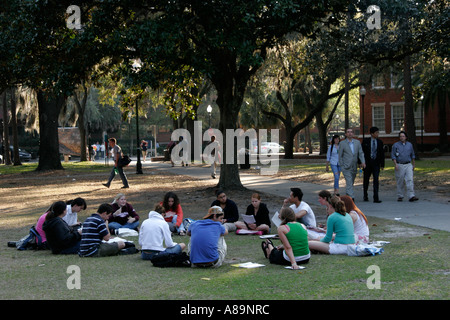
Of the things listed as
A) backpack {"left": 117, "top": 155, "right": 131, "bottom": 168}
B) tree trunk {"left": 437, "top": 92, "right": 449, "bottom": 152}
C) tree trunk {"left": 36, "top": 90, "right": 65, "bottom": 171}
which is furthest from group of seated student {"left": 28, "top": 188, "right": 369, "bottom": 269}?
tree trunk {"left": 437, "top": 92, "right": 449, "bottom": 152}

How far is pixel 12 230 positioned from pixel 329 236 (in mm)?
7556

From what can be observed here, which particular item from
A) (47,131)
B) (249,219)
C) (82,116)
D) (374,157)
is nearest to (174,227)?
(249,219)

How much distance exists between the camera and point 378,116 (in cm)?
4906

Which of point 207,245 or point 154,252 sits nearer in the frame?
point 207,245

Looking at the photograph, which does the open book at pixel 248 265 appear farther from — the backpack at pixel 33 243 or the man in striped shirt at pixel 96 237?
the backpack at pixel 33 243

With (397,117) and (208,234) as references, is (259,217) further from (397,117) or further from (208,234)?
(397,117)

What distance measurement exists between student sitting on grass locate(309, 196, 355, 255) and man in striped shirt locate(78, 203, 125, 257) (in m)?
3.34

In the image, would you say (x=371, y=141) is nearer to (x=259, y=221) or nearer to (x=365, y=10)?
(x=365, y=10)

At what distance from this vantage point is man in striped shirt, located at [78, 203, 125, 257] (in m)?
9.71

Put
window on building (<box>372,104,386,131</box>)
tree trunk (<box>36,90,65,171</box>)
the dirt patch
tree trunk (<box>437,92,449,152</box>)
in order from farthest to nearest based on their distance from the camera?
window on building (<box>372,104,386,131</box>)
tree trunk (<box>437,92,449,152</box>)
tree trunk (<box>36,90,65,171</box>)
the dirt patch

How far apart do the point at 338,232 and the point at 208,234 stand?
6.91 ft

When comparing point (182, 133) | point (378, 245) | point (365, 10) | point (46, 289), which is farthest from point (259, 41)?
point (182, 133)

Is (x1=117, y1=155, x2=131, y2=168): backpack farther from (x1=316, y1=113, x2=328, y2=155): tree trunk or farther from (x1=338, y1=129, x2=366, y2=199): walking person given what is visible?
(x1=316, y1=113, x2=328, y2=155): tree trunk

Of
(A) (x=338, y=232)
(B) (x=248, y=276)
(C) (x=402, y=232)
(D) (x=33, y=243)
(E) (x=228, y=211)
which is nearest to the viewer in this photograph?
(B) (x=248, y=276)
